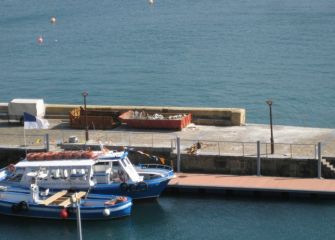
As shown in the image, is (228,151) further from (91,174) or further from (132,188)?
(91,174)

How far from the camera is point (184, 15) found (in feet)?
382

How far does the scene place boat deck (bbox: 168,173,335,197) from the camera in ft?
132

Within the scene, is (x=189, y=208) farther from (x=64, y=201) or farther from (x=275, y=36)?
(x=275, y=36)

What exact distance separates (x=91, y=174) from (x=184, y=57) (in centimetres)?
4655

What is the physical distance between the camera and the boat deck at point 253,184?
40.2 meters

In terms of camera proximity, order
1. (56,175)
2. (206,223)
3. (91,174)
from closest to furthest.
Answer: (206,223), (91,174), (56,175)

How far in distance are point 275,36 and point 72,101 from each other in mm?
32909

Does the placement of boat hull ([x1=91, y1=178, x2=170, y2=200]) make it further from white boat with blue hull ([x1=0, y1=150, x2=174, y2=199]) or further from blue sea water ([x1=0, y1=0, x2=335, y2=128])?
blue sea water ([x1=0, y1=0, x2=335, y2=128])

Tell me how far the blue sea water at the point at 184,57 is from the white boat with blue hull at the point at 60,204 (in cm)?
2380

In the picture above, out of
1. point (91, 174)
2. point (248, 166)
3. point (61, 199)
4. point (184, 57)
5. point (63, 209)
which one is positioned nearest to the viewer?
point (63, 209)

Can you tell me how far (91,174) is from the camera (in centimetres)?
4094

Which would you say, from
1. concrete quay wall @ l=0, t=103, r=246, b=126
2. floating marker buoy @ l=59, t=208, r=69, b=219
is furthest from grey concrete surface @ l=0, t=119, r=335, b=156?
floating marker buoy @ l=59, t=208, r=69, b=219

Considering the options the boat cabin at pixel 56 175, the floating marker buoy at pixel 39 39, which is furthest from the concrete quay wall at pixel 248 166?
the floating marker buoy at pixel 39 39

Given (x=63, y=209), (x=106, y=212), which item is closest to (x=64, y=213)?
(x=63, y=209)
